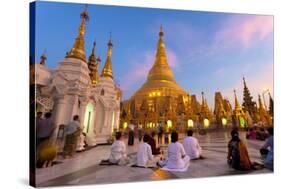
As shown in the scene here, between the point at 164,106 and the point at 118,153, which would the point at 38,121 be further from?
the point at 164,106

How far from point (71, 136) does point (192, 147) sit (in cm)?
277

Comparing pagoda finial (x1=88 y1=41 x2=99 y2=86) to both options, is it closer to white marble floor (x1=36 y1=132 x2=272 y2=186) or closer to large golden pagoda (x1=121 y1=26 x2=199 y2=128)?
large golden pagoda (x1=121 y1=26 x2=199 y2=128)

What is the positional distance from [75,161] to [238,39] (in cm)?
500

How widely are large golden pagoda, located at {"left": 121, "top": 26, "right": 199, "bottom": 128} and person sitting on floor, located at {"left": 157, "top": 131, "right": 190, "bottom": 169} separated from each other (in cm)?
85

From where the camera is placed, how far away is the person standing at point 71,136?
563 cm

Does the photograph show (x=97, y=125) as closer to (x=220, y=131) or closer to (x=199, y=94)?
(x=199, y=94)

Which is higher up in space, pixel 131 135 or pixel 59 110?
pixel 59 110

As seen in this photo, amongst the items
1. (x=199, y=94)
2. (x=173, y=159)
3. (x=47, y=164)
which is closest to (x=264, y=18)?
(x=199, y=94)

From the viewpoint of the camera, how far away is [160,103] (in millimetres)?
7723

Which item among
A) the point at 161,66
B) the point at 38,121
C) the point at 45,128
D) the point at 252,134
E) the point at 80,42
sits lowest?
the point at 252,134

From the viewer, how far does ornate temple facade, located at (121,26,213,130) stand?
6.88m

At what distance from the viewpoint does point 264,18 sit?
719 cm

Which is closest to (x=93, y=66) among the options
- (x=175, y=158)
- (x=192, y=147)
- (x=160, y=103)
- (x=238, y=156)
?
(x=160, y=103)

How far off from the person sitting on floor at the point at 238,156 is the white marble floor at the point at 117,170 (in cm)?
14
